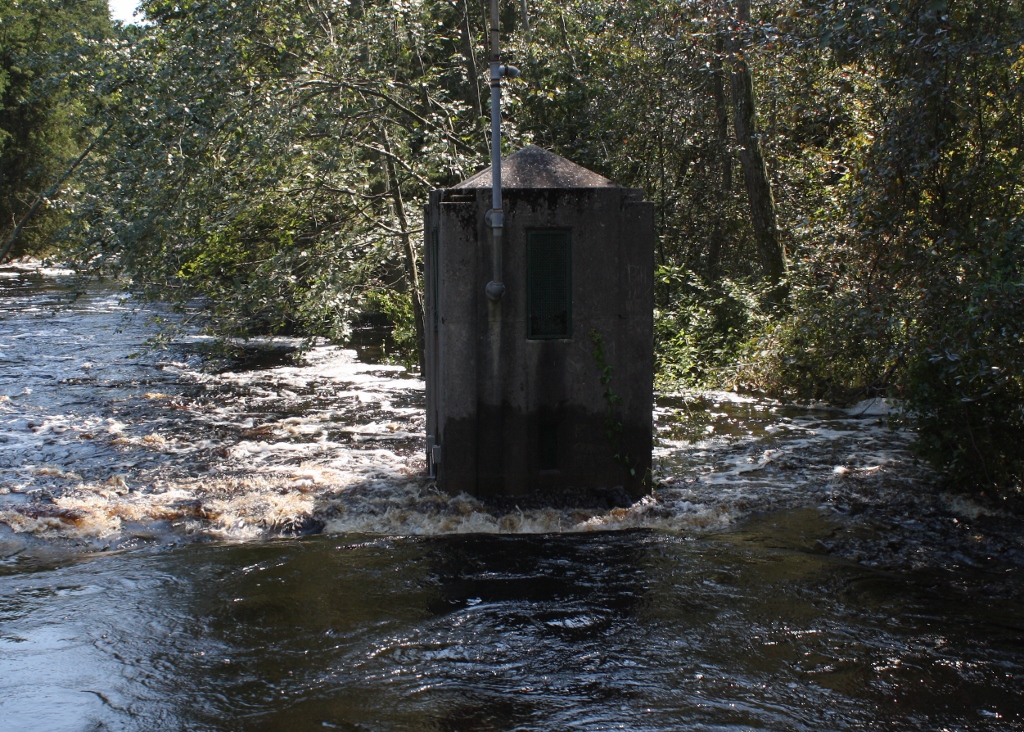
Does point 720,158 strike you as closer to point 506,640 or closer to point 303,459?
point 303,459

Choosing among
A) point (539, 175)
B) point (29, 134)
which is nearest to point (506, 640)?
point (539, 175)

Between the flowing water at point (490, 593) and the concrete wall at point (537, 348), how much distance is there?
48 centimetres

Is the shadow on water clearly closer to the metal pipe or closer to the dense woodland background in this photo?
the metal pipe

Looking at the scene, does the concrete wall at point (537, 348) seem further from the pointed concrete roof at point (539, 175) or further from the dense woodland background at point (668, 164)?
the dense woodland background at point (668, 164)

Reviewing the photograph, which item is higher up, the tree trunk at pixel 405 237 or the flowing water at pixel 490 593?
the tree trunk at pixel 405 237

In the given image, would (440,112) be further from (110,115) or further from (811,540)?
(811,540)

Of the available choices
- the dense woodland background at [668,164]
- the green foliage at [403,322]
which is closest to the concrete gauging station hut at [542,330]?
the dense woodland background at [668,164]

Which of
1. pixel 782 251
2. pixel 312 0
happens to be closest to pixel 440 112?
pixel 312 0

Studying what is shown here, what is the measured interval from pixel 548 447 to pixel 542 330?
1188 millimetres

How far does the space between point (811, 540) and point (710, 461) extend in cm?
322

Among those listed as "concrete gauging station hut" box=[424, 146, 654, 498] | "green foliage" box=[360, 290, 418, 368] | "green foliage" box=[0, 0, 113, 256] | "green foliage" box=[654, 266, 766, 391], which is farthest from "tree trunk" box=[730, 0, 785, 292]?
"green foliage" box=[0, 0, 113, 256]

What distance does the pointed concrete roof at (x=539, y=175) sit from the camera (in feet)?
30.9

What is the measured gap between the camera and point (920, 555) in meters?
8.59

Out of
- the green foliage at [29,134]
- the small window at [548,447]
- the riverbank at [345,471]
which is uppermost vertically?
the green foliage at [29,134]
